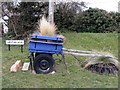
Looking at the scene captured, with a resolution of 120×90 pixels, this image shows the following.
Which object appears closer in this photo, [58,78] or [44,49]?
[58,78]

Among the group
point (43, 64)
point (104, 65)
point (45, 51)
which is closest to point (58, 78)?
point (43, 64)

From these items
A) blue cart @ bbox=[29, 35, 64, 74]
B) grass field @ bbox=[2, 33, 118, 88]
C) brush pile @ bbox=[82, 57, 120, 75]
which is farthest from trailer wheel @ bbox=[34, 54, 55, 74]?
brush pile @ bbox=[82, 57, 120, 75]

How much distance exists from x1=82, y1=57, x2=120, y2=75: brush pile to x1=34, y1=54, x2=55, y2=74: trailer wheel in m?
1.02

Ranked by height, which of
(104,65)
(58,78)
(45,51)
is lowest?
(58,78)

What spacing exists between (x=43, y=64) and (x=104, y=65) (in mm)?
1427

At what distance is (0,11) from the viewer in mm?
10742

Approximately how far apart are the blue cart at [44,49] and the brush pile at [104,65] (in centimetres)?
90

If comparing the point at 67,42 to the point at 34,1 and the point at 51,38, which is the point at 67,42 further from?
the point at 51,38

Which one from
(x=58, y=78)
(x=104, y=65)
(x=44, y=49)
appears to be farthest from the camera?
(x=104, y=65)

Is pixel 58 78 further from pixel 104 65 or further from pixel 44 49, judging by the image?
pixel 104 65

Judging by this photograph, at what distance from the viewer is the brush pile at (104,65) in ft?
19.2

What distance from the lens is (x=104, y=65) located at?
19.4 feet

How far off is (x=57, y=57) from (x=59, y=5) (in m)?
4.42

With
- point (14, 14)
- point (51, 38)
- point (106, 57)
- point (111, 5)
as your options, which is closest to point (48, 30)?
point (51, 38)
